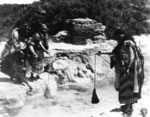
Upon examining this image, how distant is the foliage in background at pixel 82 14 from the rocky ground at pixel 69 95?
3.05 meters

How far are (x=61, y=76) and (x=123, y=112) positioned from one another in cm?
555

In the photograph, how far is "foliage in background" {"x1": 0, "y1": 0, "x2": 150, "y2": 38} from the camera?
619 inches

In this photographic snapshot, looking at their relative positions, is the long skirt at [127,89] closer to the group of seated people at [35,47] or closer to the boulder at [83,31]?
the group of seated people at [35,47]

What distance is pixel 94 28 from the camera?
14.4 meters

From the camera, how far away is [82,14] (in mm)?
15383

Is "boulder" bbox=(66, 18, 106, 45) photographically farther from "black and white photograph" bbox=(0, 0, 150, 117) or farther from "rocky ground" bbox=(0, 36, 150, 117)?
"rocky ground" bbox=(0, 36, 150, 117)

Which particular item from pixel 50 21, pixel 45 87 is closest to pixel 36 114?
pixel 45 87

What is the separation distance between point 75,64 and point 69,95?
247 cm

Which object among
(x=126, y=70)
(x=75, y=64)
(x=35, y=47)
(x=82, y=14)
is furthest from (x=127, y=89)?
(x=82, y=14)

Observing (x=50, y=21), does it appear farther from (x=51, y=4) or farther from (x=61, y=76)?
(x=61, y=76)

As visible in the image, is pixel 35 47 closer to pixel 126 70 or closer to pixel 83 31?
pixel 126 70

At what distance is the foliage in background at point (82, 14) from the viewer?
1573cm

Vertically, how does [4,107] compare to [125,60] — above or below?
below

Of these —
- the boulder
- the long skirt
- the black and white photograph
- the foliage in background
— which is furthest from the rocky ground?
the foliage in background
